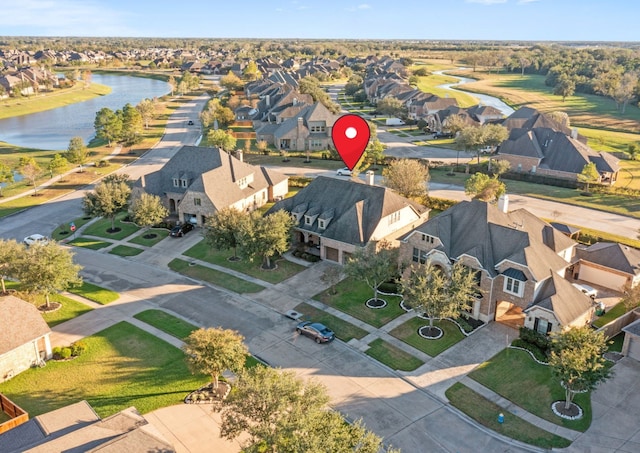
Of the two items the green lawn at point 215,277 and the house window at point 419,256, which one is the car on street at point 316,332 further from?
the house window at point 419,256

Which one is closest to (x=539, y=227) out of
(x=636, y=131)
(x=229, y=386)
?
(x=229, y=386)

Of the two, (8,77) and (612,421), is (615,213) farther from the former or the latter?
(8,77)

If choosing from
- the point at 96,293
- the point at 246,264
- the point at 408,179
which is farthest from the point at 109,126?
the point at 408,179

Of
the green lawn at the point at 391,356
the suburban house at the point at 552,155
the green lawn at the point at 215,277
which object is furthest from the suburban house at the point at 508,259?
the suburban house at the point at 552,155

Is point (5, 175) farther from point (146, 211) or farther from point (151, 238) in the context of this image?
point (146, 211)

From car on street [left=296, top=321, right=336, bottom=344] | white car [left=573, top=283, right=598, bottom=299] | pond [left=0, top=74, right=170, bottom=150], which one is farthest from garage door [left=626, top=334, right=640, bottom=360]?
pond [left=0, top=74, right=170, bottom=150]
